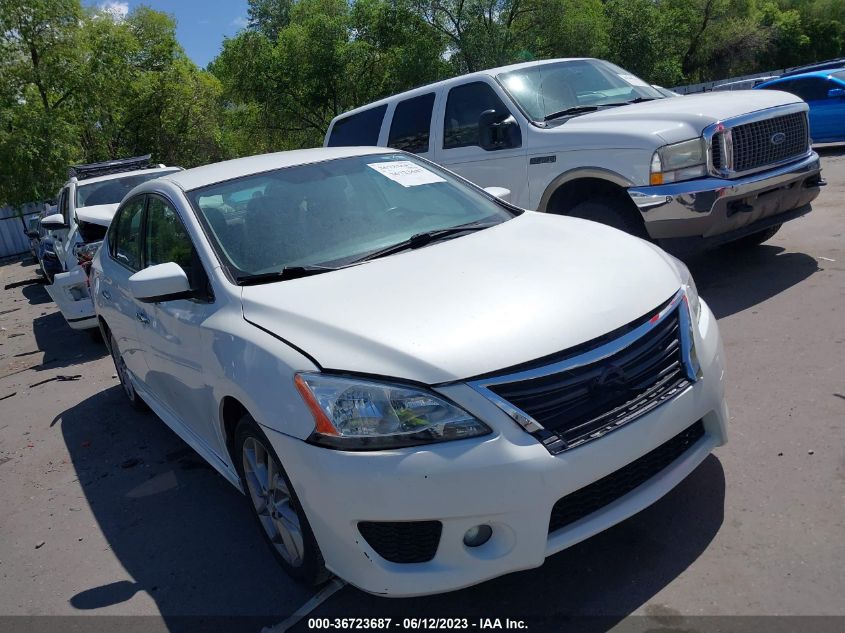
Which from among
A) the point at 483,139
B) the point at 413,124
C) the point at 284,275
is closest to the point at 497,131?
the point at 483,139

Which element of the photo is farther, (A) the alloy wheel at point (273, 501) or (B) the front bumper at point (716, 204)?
(B) the front bumper at point (716, 204)

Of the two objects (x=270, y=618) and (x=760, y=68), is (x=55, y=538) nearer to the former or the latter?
(x=270, y=618)

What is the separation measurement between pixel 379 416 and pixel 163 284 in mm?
1463

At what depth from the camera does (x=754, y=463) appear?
3.55 meters

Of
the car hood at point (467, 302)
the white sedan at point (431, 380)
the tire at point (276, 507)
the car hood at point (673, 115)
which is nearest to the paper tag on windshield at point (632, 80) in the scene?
the car hood at point (673, 115)

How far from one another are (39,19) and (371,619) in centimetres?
2534

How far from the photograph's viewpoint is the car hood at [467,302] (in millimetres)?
2637

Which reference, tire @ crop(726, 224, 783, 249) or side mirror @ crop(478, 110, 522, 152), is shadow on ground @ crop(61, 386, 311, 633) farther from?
tire @ crop(726, 224, 783, 249)

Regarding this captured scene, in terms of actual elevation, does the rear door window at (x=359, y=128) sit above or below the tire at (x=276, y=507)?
above

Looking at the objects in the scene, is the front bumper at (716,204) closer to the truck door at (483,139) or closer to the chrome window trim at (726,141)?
the chrome window trim at (726,141)

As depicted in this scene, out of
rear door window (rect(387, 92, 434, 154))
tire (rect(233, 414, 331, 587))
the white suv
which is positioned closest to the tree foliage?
the white suv

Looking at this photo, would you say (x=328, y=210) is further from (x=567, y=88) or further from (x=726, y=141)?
(x=567, y=88)

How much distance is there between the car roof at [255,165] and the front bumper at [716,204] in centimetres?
211

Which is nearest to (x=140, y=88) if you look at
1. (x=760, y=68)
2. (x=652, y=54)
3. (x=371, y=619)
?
(x=652, y=54)
